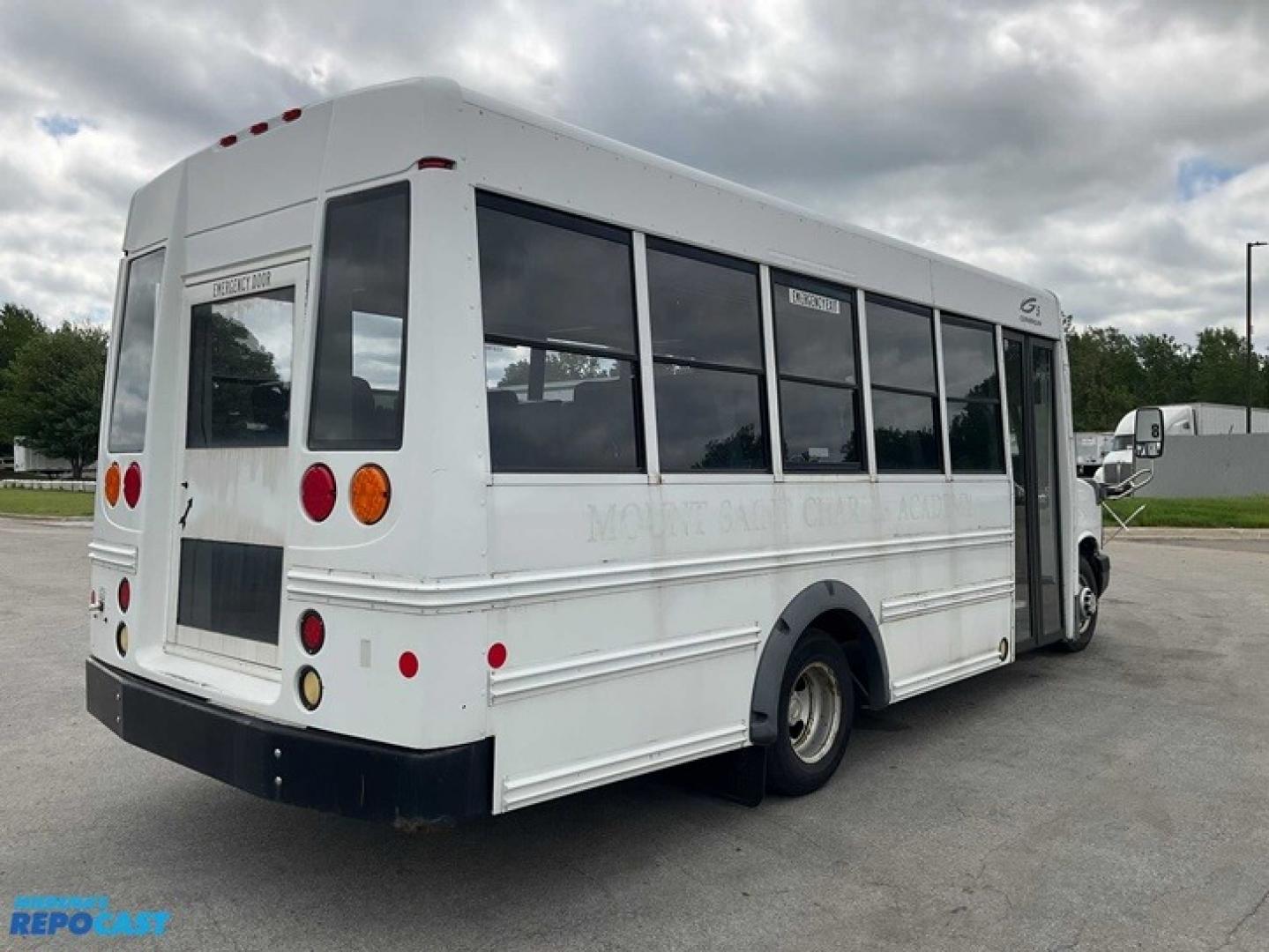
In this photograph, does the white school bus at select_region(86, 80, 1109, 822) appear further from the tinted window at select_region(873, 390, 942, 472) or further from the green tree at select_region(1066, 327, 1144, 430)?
the green tree at select_region(1066, 327, 1144, 430)

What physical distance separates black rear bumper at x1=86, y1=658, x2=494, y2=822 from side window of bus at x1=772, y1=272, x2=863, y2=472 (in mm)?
2140

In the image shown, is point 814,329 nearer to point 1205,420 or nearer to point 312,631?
point 312,631

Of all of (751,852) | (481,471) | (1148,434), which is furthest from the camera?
(1148,434)

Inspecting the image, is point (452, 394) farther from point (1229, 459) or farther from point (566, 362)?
point (1229, 459)

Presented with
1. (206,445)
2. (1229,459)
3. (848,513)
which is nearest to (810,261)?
(848,513)

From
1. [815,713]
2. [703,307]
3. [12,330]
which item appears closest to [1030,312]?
[815,713]

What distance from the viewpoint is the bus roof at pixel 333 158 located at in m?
3.35

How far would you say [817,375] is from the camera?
4887 millimetres

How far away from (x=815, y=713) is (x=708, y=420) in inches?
68.1

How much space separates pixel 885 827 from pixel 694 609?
1.41 m

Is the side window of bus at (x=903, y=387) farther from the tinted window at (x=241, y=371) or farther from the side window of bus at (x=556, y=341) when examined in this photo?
the tinted window at (x=241, y=371)

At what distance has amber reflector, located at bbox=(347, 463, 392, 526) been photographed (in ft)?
10.7

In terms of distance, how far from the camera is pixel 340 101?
3559 millimetres

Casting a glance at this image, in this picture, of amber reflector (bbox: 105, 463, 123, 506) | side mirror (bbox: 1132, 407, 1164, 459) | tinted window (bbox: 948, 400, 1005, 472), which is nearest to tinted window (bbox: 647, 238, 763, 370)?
tinted window (bbox: 948, 400, 1005, 472)
